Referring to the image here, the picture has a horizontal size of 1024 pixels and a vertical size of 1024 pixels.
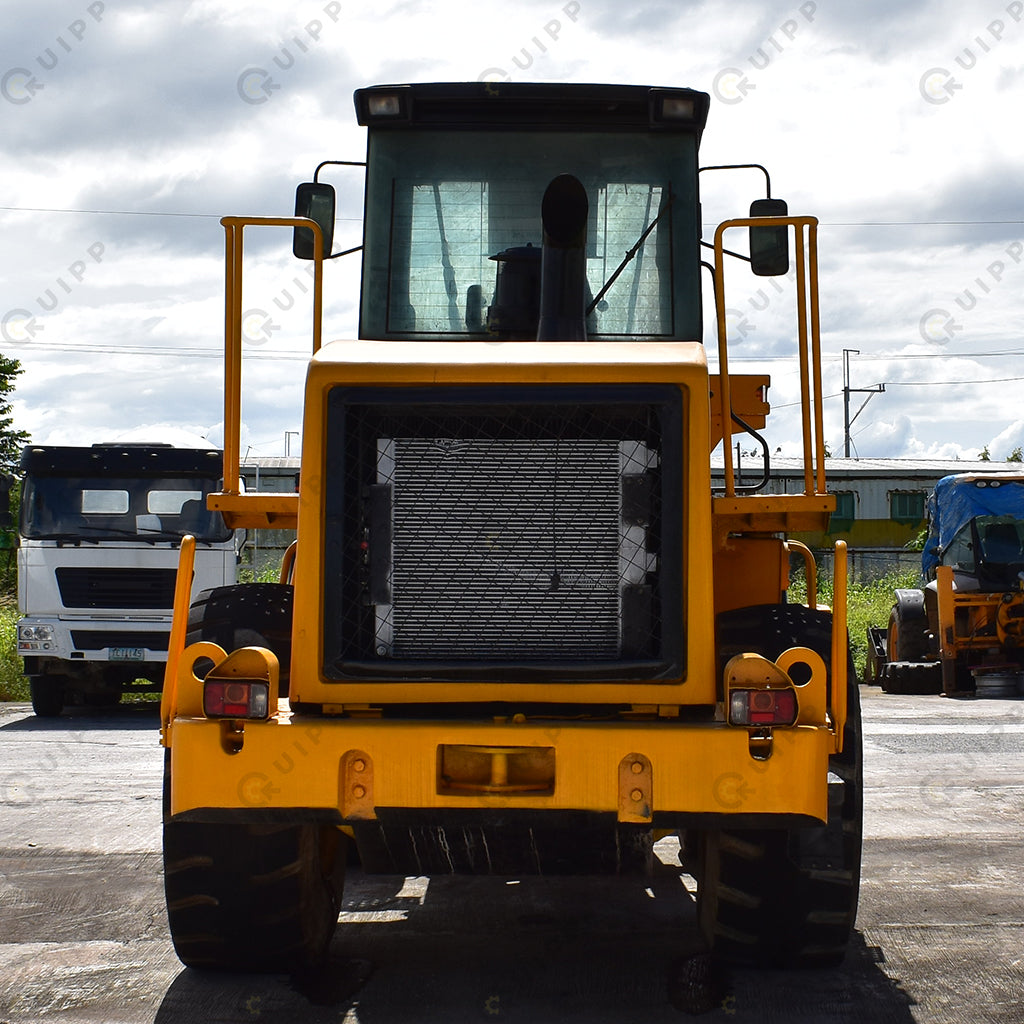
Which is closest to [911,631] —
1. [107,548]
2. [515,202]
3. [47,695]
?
[107,548]

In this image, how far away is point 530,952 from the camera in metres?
5.08

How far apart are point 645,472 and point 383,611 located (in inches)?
37.0

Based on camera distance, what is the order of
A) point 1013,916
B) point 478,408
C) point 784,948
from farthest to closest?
point 1013,916
point 784,948
point 478,408

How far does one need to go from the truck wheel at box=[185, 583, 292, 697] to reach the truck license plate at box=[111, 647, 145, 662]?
8.82 m

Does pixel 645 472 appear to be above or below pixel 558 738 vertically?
above

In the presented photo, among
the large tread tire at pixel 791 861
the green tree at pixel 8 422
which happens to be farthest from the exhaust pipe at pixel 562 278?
the green tree at pixel 8 422

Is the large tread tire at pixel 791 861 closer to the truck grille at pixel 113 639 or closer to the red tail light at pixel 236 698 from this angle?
the red tail light at pixel 236 698

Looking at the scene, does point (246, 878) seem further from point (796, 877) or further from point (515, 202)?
point (515, 202)

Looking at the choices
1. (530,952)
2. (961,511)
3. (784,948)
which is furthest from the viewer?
(961,511)

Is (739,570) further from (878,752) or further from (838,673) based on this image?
(878,752)

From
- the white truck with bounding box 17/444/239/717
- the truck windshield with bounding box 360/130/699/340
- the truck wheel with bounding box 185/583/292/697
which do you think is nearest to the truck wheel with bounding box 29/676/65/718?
the white truck with bounding box 17/444/239/717

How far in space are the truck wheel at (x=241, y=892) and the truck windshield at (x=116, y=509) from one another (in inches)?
353

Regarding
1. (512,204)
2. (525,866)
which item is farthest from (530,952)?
(512,204)

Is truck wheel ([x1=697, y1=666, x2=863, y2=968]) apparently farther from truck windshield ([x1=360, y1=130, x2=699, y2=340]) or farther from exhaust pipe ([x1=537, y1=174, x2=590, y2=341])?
truck windshield ([x1=360, y1=130, x2=699, y2=340])
